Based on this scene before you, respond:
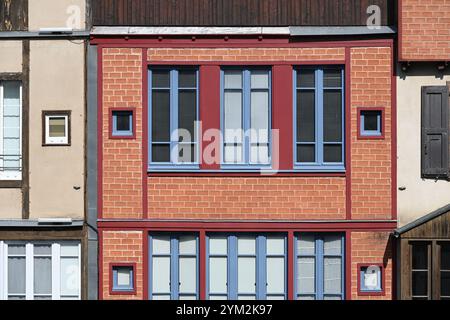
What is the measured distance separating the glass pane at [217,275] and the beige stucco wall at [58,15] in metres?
4.98

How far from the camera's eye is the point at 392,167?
20641 mm

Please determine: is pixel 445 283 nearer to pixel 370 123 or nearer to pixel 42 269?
pixel 370 123

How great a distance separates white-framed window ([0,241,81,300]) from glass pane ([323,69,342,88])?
5.47 m

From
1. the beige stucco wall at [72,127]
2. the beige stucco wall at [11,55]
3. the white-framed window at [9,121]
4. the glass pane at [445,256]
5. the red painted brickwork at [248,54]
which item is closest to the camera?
the glass pane at [445,256]

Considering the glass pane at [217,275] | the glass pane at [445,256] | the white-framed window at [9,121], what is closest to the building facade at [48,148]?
the white-framed window at [9,121]

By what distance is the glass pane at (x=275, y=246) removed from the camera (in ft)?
68.2

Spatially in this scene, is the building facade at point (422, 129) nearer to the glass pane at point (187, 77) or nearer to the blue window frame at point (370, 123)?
the blue window frame at point (370, 123)

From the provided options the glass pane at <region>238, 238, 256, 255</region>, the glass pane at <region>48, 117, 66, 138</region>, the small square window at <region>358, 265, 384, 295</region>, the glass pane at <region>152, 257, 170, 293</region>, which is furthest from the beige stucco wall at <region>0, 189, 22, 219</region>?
the small square window at <region>358, 265, 384, 295</region>

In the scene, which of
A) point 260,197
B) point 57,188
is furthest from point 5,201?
point 260,197

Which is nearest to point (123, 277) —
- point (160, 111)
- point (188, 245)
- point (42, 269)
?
point (188, 245)

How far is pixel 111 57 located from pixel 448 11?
6.23 meters

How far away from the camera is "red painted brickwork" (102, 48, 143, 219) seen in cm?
2080

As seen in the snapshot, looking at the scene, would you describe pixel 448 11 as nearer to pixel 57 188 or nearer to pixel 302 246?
pixel 302 246

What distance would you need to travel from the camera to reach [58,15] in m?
20.9
